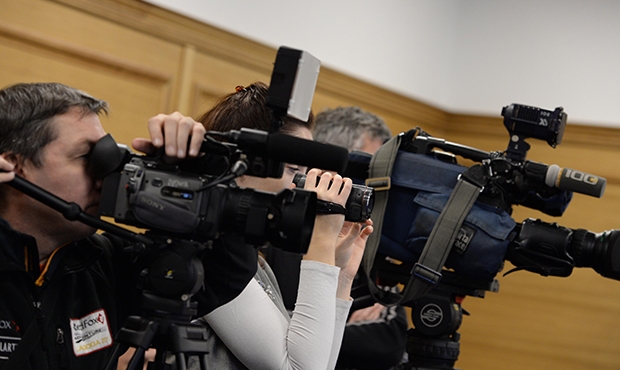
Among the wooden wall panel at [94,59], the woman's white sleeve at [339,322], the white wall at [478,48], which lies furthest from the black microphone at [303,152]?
the white wall at [478,48]

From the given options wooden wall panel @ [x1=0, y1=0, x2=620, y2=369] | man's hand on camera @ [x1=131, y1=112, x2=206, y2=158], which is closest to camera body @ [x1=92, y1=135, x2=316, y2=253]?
man's hand on camera @ [x1=131, y1=112, x2=206, y2=158]

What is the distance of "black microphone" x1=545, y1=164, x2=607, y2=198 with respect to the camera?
1.83 metres

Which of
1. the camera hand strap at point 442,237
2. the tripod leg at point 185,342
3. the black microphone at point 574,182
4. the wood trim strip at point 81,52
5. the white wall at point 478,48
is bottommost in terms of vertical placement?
the tripod leg at point 185,342

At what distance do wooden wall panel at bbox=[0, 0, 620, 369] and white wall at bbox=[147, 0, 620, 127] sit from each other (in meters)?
0.10

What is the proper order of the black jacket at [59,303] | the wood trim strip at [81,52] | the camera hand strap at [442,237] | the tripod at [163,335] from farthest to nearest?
the wood trim strip at [81,52] → the camera hand strap at [442,237] → the black jacket at [59,303] → the tripod at [163,335]

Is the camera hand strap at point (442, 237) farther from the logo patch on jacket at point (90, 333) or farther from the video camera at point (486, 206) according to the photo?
the logo patch on jacket at point (90, 333)

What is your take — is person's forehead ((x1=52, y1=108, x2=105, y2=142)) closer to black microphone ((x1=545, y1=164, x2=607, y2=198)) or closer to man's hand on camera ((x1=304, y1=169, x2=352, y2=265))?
man's hand on camera ((x1=304, y1=169, x2=352, y2=265))

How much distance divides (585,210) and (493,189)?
80.2 inches

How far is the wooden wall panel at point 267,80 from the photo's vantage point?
247 cm

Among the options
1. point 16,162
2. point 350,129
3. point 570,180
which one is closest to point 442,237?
point 570,180

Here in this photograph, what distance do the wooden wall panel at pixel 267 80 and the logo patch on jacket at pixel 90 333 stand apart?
4.43 feet

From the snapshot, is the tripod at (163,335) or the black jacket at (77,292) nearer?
the tripod at (163,335)

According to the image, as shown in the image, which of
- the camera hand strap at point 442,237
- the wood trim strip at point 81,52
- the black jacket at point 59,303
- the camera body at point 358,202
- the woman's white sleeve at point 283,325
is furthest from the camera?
the wood trim strip at point 81,52

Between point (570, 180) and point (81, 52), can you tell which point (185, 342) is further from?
point (81, 52)
